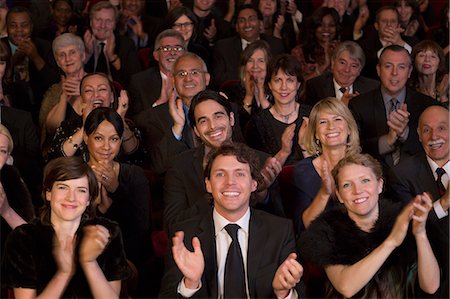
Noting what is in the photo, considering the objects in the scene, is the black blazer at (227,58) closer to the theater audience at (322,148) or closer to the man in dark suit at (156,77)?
the man in dark suit at (156,77)

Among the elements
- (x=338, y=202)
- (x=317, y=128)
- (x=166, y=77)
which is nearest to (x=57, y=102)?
(x=166, y=77)

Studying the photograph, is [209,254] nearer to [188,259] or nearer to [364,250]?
[188,259]

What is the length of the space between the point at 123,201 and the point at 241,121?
33.4 inches

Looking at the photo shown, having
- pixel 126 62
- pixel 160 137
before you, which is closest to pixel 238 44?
pixel 126 62

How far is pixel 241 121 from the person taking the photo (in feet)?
11.0

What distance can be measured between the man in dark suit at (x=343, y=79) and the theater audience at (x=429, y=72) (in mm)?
178

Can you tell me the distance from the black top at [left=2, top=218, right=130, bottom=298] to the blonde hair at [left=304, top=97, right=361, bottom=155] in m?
0.79

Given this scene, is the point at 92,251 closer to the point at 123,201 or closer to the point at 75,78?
the point at 123,201

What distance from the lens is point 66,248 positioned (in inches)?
83.3

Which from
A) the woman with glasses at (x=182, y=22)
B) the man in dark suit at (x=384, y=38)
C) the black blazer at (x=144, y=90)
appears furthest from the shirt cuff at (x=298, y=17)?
the black blazer at (x=144, y=90)

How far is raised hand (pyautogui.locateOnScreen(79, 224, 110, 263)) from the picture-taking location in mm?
2104

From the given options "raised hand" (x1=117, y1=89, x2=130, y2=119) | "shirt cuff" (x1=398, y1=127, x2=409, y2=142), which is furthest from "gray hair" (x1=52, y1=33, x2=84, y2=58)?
"shirt cuff" (x1=398, y1=127, x2=409, y2=142)

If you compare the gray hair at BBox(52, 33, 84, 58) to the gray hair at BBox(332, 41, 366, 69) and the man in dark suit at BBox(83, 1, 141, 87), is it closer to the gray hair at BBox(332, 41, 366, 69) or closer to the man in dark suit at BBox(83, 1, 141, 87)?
the man in dark suit at BBox(83, 1, 141, 87)

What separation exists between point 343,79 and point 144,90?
0.84 meters
